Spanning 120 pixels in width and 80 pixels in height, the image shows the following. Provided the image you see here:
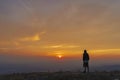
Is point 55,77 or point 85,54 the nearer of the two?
point 55,77

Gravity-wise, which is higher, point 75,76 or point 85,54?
point 85,54

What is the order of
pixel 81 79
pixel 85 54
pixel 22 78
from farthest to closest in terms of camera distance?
pixel 85 54
pixel 22 78
pixel 81 79

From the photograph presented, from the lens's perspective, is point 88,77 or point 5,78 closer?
point 88,77

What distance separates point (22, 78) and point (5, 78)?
2373 millimetres

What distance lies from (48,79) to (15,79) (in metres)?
3.73

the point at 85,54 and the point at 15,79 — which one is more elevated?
the point at 85,54

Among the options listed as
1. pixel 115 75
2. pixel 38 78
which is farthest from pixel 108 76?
pixel 38 78

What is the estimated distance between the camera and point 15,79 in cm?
4331

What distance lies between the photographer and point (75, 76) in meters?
43.0

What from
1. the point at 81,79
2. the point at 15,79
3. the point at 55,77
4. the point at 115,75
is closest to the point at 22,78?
the point at 15,79

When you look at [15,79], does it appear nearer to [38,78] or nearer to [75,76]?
[38,78]

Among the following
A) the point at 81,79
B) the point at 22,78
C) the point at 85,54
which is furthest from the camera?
the point at 85,54

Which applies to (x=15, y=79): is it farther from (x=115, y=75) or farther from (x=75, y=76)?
(x=115, y=75)

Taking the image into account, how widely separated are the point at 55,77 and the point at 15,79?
14.7 ft
